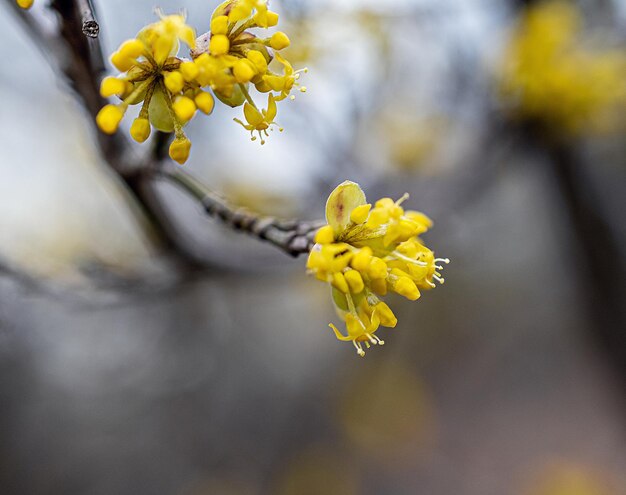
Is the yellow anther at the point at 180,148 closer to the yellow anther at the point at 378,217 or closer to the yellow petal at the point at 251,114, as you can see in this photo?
the yellow petal at the point at 251,114

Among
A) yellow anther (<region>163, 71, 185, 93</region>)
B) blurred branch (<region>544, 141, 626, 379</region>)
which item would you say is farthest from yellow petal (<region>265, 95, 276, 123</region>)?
blurred branch (<region>544, 141, 626, 379</region>)

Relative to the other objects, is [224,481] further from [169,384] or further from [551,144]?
[551,144]

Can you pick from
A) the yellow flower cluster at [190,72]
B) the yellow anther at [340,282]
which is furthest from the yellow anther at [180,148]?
the yellow anther at [340,282]

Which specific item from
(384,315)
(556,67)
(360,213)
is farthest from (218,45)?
(556,67)

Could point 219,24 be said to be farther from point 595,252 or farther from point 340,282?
point 595,252

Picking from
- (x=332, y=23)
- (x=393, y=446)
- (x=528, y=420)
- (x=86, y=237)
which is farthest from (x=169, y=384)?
(x=528, y=420)

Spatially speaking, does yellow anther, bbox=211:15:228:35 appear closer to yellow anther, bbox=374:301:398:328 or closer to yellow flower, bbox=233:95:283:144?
yellow flower, bbox=233:95:283:144
